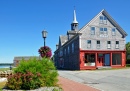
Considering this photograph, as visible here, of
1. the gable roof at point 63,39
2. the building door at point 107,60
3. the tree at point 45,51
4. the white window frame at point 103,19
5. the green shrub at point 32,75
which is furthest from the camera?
the gable roof at point 63,39

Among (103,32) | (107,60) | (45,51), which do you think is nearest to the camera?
(45,51)

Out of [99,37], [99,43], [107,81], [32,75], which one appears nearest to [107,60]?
[99,43]

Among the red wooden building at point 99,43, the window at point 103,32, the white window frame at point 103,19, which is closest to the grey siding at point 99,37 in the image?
the red wooden building at point 99,43

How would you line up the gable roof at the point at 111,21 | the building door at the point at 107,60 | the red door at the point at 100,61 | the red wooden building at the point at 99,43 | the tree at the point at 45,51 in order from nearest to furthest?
1. the tree at the point at 45,51
2. the red wooden building at the point at 99,43
3. the gable roof at the point at 111,21
4. the red door at the point at 100,61
5. the building door at the point at 107,60

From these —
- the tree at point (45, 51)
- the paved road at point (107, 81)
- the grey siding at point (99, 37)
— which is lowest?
the paved road at point (107, 81)

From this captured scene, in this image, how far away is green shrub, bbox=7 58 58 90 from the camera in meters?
11.9

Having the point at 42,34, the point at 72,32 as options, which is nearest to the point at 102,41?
the point at 72,32

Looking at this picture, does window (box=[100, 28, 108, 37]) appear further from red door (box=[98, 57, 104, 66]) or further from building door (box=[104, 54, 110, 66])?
red door (box=[98, 57, 104, 66])

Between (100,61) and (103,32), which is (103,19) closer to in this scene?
(103,32)

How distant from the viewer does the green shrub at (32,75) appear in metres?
11.9

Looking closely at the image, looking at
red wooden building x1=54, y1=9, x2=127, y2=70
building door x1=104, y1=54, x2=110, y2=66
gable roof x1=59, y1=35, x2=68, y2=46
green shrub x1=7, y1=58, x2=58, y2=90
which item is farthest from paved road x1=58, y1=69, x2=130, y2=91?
gable roof x1=59, y1=35, x2=68, y2=46

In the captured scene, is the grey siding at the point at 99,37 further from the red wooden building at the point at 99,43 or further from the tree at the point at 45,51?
the tree at the point at 45,51

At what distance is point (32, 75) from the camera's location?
11.9 meters

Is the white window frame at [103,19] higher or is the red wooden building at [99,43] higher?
the white window frame at [103,19]
